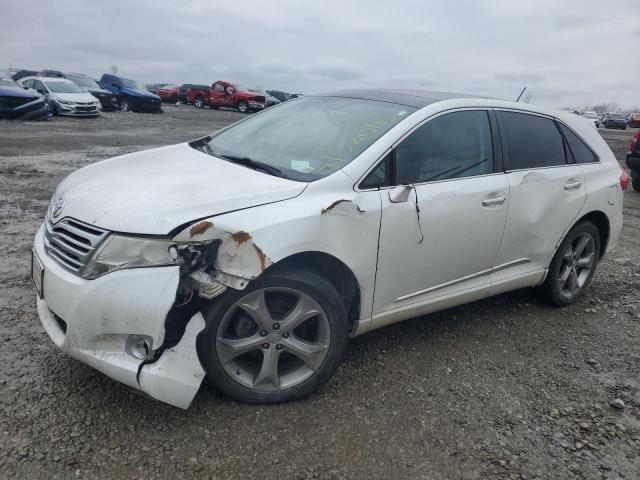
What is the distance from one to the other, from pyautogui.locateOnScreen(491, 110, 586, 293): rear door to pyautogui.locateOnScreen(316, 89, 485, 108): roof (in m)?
0.44

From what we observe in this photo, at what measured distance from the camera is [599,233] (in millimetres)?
4328

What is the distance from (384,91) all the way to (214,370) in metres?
2.31

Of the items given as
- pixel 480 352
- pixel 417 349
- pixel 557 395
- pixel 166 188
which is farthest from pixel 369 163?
pixel 557 395

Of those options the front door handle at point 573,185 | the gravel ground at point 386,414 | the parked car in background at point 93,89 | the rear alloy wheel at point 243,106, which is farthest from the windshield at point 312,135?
the rear alloy wheel at point 243,106

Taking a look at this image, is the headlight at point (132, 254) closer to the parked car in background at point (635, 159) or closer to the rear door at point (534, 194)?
the rear door at point (534, 194)

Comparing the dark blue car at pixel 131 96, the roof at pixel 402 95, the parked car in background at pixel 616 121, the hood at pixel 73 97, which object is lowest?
the parked car in background at pixel 616 121

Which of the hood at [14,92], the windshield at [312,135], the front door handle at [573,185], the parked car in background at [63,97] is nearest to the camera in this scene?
the windshield at [312,135]

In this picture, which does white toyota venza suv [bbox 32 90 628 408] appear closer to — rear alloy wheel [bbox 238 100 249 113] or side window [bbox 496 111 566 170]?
side window [bbox 496 111 566 170]

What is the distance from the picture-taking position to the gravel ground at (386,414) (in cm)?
232

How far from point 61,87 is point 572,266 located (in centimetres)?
2062

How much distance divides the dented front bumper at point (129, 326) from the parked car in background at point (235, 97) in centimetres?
2875

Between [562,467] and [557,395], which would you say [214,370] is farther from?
[557,395]

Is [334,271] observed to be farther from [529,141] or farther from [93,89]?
[93,89]

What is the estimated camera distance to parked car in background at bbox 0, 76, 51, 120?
16953 millimetres
